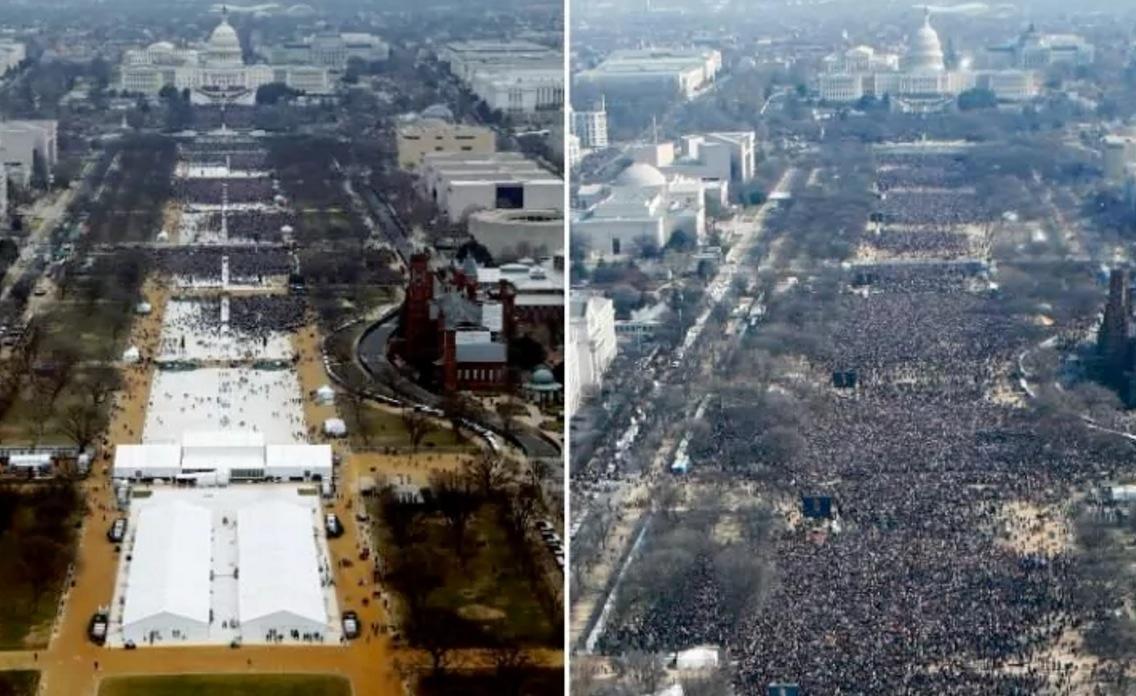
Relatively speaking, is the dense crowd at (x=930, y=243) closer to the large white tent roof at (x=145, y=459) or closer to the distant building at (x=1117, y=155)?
the distant building at (x=1117, y=155)

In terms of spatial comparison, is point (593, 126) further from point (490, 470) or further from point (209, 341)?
point (209, 341)

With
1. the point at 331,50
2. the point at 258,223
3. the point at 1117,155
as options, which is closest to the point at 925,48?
the point at 1117,155

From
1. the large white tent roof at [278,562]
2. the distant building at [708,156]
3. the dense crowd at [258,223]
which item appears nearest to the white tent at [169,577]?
the large white tent roof at [278,562]

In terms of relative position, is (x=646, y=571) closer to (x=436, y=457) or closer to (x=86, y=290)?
(x=436, y=457)

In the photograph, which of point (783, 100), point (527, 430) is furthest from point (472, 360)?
point (783, 100)

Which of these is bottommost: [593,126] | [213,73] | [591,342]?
[213,73]

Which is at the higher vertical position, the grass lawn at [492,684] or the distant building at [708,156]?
the distant building at [708,156]

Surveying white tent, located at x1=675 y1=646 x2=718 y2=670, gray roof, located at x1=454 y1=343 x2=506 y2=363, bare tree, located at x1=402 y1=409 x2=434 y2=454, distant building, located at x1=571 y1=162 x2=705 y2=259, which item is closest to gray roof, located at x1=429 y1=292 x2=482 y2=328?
gray roof, located at x1=454 y1=343 x2=506 y2=363
